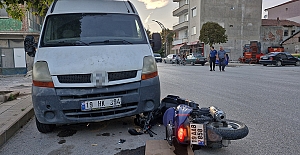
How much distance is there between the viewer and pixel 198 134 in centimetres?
280

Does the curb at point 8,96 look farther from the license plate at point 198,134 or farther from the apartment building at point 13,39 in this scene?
the apartment building at point 13,39

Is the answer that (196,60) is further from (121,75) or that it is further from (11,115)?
(121,75)

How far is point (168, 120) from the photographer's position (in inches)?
127

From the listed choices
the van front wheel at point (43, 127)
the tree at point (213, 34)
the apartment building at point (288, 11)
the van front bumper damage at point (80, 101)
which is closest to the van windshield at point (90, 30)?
the van front bumper damage at point (80, 101)

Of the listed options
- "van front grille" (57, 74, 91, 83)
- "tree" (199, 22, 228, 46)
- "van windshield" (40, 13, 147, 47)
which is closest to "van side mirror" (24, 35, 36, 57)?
"van windshield" (40, 13, 147, 47)

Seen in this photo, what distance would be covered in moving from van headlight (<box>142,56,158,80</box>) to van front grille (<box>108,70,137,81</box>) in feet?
0.55

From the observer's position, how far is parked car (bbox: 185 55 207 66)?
28062mm

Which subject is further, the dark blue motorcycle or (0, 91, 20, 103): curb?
(0, 91, 20, 103): curb

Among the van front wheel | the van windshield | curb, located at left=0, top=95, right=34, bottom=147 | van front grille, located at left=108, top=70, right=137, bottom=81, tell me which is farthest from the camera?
Answer: the van windshield

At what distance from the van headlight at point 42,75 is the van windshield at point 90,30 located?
1.79 ft

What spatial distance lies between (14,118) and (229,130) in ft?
12.0

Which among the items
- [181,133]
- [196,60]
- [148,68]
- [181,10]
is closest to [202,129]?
[181,133]

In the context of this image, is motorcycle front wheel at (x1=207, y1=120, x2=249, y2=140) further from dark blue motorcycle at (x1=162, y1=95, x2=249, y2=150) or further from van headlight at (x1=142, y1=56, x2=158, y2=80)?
van headlight at (x1=142, y1=56, x2=158, y2=80)

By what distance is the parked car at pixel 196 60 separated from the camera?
92.1ft
